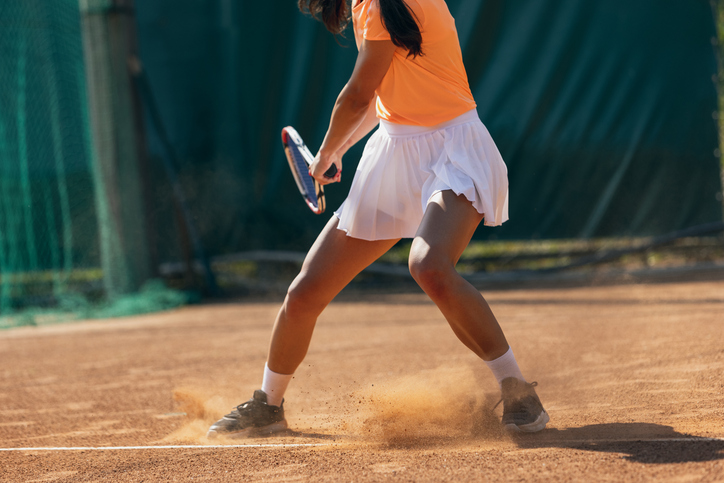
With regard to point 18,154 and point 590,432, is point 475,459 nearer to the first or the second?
point 590,432

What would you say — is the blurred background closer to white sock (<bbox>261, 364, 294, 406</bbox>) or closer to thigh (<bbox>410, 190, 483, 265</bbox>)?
white sock (<bbox>261, 364, 294, 406</bbox>)

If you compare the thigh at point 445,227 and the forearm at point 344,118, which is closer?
the thigh at point 445,227

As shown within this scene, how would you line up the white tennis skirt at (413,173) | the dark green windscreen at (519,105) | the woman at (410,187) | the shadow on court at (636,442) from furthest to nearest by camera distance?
the dark green windscreen at (519,105) → the white tennis skirt at (413,173) → the woman at (410,187) → the shadow on court at (636,442)

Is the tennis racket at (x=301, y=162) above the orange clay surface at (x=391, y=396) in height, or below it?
Answer: above

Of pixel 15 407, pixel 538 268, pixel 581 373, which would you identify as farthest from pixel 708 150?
pixel 15 407

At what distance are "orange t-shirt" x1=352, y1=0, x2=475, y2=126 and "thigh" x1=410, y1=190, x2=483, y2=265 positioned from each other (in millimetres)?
326

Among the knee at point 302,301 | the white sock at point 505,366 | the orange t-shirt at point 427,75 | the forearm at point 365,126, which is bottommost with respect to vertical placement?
the white sock at point 505,366

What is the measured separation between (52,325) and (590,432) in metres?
4.94

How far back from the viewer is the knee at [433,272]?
90.4 inches

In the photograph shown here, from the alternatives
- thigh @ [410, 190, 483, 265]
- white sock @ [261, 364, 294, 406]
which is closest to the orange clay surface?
white sock @ [261, 364, 294, 406]

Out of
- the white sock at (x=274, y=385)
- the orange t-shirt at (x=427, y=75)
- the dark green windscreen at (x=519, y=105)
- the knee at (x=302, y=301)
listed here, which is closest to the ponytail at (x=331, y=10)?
the orange t-shirt at (x=427, y=75)

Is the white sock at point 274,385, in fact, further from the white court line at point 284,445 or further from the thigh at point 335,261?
the thigh at point 335,261

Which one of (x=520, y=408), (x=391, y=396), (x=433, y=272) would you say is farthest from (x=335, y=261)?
(x=520, y=408)

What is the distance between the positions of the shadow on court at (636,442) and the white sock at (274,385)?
91cm
